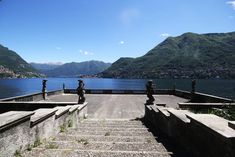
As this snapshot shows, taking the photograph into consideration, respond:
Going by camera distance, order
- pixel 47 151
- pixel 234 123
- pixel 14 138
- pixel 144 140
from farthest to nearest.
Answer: pixel 144 140 < pixel 47 151 < pixel 14 138 < pixel 234 123

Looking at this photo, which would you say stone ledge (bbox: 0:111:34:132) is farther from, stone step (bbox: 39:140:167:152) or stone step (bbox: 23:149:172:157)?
stone step (bbox: 39:140:167:152)

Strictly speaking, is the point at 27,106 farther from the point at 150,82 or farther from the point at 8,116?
the point at 8,116

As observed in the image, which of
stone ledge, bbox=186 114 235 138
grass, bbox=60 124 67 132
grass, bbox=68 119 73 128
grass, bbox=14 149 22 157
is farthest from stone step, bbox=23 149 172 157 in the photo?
grass, bbox=68 119 73 128

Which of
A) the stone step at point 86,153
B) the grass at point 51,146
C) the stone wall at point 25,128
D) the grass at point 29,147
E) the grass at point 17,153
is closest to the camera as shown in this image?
the stone wall at point 25,128

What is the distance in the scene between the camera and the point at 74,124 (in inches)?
399

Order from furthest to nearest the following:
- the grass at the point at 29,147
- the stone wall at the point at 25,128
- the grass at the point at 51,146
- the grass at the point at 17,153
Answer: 1. the grass at the point at 51,146
2. the grass at the point at 29,147
3. the grass at the point at 17,153
4. the stone wall at the point at 25,128

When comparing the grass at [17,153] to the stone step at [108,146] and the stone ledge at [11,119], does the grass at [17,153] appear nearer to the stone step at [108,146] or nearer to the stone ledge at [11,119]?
the stone ledge at [11,119]

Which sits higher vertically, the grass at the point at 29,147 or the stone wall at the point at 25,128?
the stone wall at the point at 25,128

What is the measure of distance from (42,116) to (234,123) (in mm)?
4545

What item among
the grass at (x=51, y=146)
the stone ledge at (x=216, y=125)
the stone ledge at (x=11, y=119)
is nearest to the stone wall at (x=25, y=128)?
the stone ledge at (x=11, y=119)

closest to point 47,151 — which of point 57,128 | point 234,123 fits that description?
point 57,128

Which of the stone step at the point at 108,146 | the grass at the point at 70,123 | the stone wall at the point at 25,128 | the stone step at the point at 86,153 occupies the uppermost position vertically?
the stone wall at the point at 25,128

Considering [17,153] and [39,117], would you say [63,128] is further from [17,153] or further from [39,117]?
[17,153]

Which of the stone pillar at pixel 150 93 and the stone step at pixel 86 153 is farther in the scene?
the stone pillar at pixel 150 93
